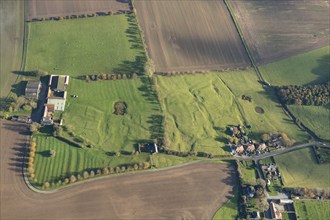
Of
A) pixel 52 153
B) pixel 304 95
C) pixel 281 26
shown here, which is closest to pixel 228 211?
pixel 304 95

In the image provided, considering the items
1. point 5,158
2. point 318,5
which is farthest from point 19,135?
point 318,5

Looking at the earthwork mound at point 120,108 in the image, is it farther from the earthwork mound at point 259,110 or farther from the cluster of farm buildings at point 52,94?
the earthwork mound at point 259,110

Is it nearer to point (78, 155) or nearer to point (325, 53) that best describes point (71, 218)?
point (78, 155)

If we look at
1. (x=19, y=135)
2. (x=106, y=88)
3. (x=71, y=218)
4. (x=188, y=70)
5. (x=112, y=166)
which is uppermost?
(x=188, y=70)

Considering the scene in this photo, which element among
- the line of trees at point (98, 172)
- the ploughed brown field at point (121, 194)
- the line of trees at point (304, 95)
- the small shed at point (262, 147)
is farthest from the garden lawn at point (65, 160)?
the line of trees at point (304, 95)

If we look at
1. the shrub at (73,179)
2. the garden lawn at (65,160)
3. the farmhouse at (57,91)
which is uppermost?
the farmhouse at (57,91)

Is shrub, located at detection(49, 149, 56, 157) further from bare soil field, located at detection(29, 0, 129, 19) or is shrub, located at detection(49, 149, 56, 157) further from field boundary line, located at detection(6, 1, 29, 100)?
bare soil field, located at detection(29, 0, 129, 19)

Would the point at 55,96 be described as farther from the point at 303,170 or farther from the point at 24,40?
the point at 303,170
